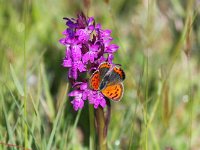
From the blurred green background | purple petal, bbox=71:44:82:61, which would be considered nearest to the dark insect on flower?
purple petal, bbox=71:44:82:61

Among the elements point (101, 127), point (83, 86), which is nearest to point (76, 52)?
point (83, 86)

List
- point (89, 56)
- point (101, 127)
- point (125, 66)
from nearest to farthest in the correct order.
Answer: point (89, 56), point (101, 127), point (125, 66)

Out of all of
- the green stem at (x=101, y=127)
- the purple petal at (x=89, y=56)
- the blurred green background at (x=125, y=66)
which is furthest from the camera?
the blurred green background at (x=125, y=66)

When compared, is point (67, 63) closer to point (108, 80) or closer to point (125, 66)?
point (108, 80)

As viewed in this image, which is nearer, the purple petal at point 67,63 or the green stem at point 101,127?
the purple petal at point 67,63

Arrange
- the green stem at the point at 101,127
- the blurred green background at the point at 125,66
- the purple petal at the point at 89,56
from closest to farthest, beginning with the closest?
the purple petal at the point at 89,56 < the green stem at the point at 101,127 < the blurred green background at the point at 125,66

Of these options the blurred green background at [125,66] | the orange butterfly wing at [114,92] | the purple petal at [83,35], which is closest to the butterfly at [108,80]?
the orange butterfly wing at [114,92]

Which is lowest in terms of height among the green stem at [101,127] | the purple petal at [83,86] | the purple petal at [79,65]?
the green stem at [101,127]

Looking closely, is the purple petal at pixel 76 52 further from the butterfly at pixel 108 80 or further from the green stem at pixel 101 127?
the green stem at pixel 101 127
